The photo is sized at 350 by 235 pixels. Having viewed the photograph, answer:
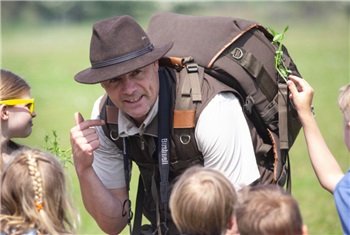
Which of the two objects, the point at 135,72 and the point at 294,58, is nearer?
the point at 135,72

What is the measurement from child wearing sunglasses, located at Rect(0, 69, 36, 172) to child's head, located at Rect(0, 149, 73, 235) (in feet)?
2.60

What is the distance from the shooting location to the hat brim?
4656 millimetres

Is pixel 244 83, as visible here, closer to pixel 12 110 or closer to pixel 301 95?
pixel 301 95

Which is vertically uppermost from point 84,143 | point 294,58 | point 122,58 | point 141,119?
point 294,58

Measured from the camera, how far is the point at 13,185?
12.9 ft

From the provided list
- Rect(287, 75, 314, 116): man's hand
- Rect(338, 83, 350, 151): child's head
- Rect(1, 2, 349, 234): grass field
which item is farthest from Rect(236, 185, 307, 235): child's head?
Rect(1, 2, 349, 234): grass field

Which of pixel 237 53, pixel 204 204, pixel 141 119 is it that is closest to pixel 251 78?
pixel 237 53

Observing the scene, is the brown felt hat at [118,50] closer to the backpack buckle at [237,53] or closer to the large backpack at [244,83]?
the large backpack at [244,83]

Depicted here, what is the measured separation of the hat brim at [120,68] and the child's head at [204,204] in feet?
3.30

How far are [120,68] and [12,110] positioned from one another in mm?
736

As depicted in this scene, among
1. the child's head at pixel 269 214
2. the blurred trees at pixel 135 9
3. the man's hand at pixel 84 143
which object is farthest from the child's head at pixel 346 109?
the blurred trees at pixel 135 9

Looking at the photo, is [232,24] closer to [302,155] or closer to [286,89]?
[286,89]

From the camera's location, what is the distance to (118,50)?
4797 millimetres

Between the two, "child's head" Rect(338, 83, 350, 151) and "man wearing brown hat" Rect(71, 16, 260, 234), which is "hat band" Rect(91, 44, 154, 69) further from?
"child's head" Rect(338, 83, 350, 151)
